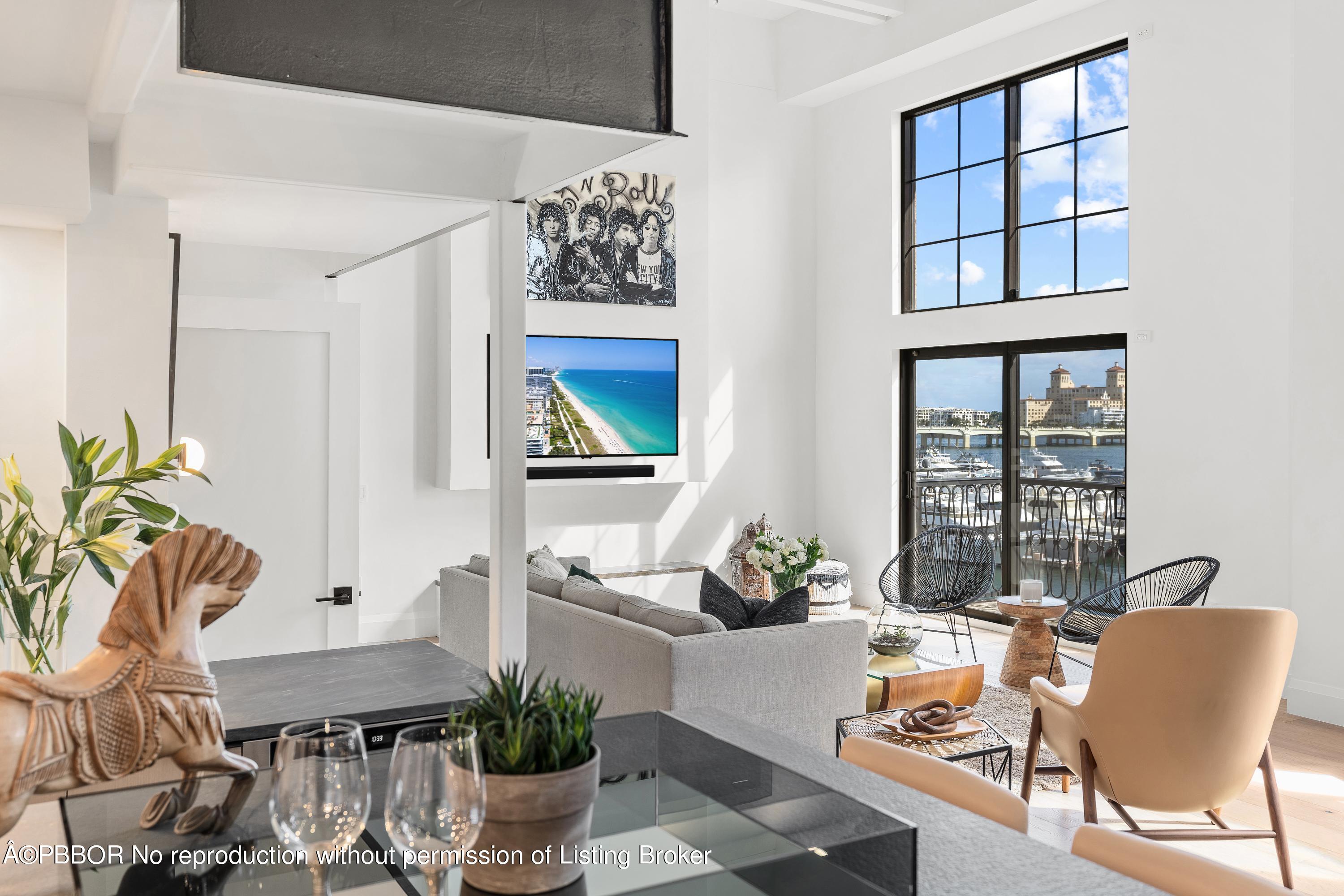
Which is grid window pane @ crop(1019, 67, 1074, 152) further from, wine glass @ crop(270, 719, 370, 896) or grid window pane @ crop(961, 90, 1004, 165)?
wine glass @ crop(270, 719, 370, 896)

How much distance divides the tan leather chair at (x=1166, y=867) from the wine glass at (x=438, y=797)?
0.87 m

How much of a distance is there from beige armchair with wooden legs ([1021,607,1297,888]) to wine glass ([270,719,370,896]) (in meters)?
2.61

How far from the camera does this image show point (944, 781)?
5.57 feet

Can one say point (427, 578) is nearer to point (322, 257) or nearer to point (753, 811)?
point (322, 257)

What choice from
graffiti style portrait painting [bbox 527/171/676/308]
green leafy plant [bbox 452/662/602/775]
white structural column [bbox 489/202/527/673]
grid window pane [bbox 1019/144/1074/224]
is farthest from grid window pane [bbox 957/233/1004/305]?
green leafy plant [bbox 452/662/602/775]

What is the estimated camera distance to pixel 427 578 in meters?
→ 7.07

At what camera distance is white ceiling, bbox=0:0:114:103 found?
6.30 ft

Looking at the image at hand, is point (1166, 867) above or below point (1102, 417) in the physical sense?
below

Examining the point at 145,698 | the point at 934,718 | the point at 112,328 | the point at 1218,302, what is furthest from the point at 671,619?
the point at 1218,302

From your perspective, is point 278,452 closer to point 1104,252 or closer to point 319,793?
point 319,793

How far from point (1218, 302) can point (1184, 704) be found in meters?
3.53

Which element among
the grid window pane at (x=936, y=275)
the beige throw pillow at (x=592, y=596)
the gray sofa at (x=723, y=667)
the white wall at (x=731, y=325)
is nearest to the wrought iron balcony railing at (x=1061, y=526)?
the grid window pane at (x=936, y=275)

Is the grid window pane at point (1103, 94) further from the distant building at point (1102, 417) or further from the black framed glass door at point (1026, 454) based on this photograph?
the distant building at point (1102, 417)

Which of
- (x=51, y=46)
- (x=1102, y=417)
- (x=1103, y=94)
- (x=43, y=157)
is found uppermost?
(x=1103, y=94)
